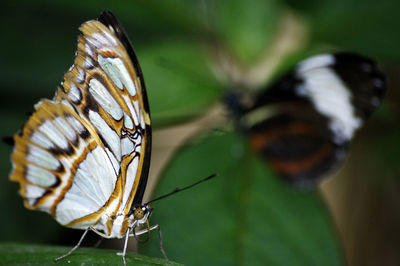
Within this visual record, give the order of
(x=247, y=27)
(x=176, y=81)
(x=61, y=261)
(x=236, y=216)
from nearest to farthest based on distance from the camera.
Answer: (x=61, y=261) → (x=236, y=216) → (x=176, y=81) → (x=247, y=27)

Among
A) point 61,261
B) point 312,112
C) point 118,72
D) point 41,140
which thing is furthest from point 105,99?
point 312,112

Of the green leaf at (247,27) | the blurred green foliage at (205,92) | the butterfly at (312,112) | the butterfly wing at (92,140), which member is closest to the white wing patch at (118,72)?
the butterfly wing at (92,140)

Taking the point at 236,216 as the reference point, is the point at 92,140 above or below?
above

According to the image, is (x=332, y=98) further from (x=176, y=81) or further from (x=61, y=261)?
(x=61, y=261)

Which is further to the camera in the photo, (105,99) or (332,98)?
(332,98)

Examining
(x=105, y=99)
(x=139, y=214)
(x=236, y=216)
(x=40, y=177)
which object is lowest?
(x=236, y=216)

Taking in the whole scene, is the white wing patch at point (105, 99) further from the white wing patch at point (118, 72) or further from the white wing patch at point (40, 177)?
the white wing patch at point (40, 177)
